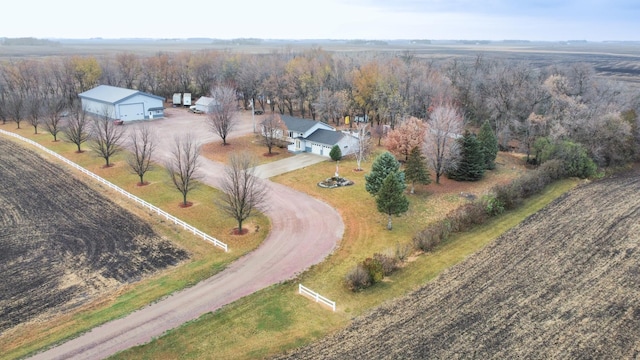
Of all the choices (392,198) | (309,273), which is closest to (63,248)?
(309,273)

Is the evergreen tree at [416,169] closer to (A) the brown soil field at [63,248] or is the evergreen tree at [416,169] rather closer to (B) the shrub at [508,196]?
(B) the shrub at [508,196]

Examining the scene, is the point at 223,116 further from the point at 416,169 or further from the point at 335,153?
the point at 416,169

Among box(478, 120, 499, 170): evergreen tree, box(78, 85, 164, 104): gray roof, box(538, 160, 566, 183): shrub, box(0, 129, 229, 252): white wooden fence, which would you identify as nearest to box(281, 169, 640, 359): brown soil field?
box(538, 160, 566, 183): shrub

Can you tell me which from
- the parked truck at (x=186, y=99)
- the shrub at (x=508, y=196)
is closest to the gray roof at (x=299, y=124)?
the shrub at (x=508, y=196)

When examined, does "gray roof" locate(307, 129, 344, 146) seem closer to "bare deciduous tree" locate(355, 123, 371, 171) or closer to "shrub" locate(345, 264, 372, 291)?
"bare deciduous tree" locate(355, 123, 371, 171)

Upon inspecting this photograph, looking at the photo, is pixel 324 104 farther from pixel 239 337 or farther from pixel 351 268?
pixel 239 337

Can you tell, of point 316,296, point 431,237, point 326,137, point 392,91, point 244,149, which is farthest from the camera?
point 392,91
